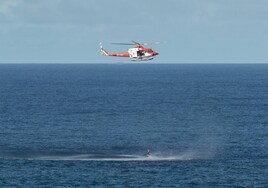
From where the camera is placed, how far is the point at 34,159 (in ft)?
516

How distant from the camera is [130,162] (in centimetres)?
15562

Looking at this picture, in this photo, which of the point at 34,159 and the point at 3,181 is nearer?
the point at 3,181

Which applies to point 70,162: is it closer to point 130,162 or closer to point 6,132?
point 130,162

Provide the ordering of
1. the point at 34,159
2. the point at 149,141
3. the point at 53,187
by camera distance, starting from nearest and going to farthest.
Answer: the point at 53,187, the point at 34,159, the point at 149,141

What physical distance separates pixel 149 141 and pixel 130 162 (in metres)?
32.6

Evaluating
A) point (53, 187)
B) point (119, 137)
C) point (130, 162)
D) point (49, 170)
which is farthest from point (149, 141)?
point (53, 187)

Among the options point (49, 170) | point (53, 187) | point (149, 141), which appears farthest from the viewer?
point (149, 141)
